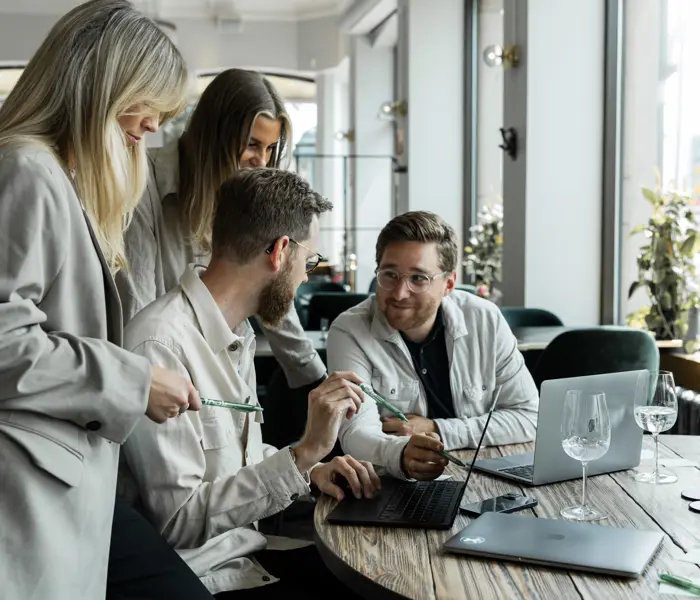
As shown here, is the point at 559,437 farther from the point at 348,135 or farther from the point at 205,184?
the point at 348,135

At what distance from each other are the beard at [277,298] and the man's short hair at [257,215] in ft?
0.25

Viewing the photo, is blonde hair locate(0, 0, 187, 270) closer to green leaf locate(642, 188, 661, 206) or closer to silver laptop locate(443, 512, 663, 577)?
silver laptop locate(443, 512, 663, 577)

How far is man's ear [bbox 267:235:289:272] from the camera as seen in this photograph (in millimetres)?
1956

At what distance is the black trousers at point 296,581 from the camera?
1.79 meters

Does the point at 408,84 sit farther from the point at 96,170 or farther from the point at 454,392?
the point at 96,170

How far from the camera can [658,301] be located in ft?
14.7

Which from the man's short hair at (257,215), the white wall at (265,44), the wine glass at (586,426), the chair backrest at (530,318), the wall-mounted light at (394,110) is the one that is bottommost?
the chair backrest at (530,318)

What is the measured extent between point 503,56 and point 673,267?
86.0 inches

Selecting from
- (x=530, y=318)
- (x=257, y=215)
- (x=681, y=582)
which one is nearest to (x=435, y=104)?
(x=530, y=318)

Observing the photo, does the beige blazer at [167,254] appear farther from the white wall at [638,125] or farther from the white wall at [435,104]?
the white wall at [435,104]

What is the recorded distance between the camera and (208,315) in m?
1.89

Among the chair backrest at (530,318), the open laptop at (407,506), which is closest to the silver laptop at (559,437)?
the open laptop at (407,506)

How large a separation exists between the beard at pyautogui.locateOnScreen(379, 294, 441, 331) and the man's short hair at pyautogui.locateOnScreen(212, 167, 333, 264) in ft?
1.87

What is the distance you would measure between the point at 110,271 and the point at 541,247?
4616 mm
